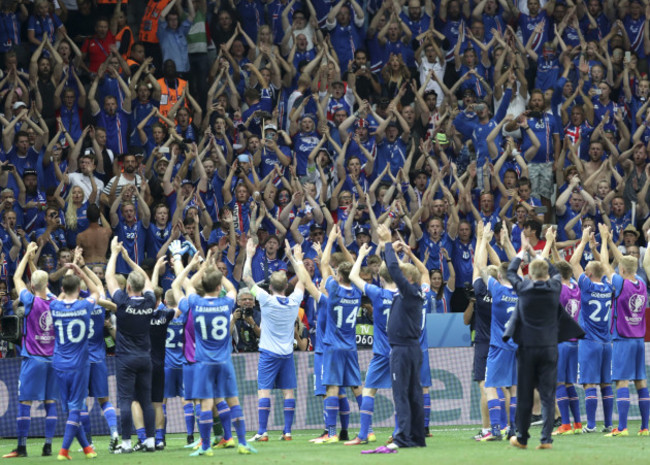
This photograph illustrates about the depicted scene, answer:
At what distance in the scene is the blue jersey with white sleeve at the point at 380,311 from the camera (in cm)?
1535

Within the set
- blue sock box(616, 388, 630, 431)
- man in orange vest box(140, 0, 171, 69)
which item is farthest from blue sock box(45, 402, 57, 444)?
man in orange vest box(140, 0, 171, 69)

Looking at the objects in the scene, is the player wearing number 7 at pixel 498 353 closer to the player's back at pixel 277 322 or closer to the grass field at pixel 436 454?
the grass field at pixel 436 454

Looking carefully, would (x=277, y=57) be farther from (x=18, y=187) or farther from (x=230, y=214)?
(x=18, y=187)

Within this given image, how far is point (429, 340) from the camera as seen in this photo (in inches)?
813

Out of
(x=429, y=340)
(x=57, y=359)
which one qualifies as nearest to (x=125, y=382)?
(x=57, y=359)

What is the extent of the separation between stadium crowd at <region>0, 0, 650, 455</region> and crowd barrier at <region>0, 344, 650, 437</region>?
781mm

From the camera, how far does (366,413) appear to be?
15.1 metres

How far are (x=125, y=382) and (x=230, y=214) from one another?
7496 millimetres

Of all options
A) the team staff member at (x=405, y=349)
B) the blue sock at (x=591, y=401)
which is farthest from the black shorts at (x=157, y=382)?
the blue sock at (x=591, y=401)

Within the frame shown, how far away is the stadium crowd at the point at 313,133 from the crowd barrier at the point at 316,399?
0.78m

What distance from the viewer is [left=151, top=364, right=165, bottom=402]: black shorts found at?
53.2 feet

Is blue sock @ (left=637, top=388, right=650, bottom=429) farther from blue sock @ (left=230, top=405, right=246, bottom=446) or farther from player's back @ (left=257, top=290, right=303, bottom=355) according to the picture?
blue sock @ (left=230, top=405, right=246, bottom=446)

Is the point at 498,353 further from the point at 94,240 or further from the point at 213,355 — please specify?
the point at 94,240

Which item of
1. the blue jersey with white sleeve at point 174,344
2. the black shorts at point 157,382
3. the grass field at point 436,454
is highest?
the blue jersey with white sleeve at point 174,344
